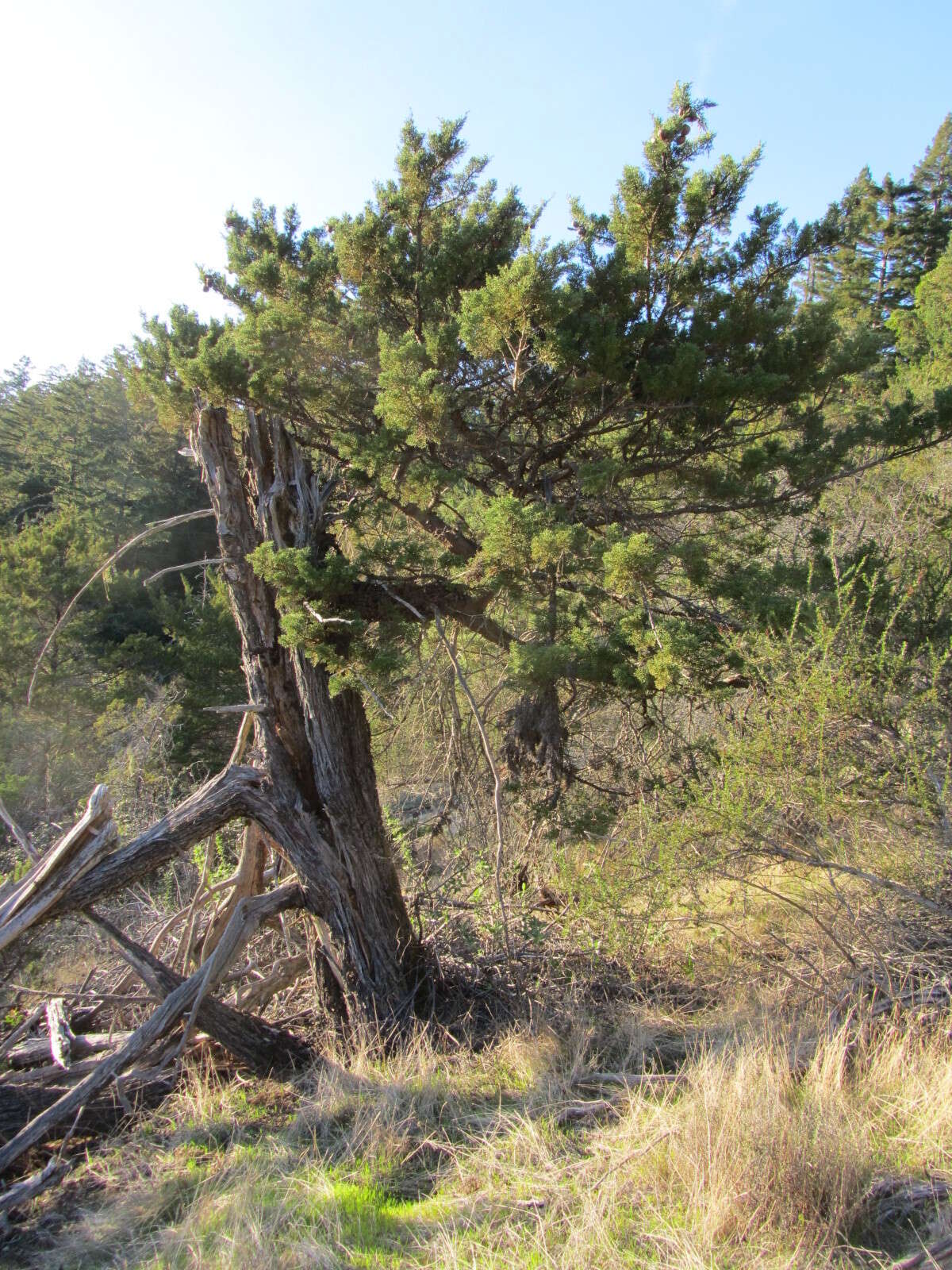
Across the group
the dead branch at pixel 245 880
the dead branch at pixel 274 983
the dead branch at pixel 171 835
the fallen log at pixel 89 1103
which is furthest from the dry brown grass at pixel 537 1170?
the dead branch at pixel 245 880

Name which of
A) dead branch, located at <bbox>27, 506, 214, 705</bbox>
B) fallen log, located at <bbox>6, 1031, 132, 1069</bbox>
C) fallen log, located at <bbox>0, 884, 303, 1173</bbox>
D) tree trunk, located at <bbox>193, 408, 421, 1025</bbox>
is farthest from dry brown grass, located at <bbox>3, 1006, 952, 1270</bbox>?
dead branch, located at <bbox>27, 506, 214, 705</bbox>

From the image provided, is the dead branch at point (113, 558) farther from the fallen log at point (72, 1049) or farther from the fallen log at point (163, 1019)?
the fallen log at point (72, 1049)

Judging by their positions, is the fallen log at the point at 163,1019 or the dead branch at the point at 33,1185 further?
the fallen log at the point at 163,1019

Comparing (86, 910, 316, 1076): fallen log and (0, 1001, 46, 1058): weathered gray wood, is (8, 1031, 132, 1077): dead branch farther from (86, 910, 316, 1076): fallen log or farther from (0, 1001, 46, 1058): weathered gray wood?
(86, 910, 316, 1076): fallen log

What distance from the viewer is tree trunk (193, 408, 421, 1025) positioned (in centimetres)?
542

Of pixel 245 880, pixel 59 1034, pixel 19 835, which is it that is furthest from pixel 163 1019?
pixel 19 835

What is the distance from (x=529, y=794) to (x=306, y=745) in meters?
1.67

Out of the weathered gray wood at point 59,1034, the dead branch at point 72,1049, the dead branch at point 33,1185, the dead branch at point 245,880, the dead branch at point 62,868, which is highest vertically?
the dead branch at point 62,868

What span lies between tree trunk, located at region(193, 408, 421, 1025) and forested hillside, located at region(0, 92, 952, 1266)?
3cm

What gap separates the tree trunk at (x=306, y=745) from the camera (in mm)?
5418

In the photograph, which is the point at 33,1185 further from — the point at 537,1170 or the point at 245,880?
the point at 537,1170

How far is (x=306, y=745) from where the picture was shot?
5.66 m

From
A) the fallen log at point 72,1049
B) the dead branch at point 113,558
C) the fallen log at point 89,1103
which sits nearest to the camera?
the fallen log at point 89,1103

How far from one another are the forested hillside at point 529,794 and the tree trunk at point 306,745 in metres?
0.03
